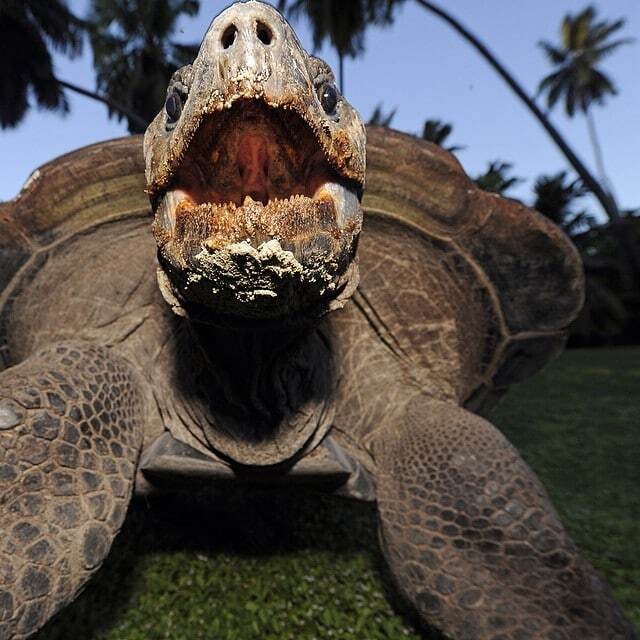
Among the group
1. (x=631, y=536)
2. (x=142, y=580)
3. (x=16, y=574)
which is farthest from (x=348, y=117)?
(x=631, y=536)

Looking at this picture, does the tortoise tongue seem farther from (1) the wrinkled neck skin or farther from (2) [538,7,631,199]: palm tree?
(2) [538,7,631,199]: palm tree

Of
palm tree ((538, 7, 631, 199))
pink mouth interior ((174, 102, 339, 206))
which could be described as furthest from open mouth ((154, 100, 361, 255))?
palm tree ((538, 7, 631, 199))

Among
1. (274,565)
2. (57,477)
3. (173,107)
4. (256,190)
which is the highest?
(173,107)

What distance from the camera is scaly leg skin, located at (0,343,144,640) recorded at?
1229 millimetres

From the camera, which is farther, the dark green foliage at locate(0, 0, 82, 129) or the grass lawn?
the dark green foliage at locate(0, 0, 82, 129)

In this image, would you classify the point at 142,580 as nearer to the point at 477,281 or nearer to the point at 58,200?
the point at 58,200

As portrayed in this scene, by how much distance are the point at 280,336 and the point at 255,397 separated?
0.89 feet

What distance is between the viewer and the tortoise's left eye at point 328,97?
1.12m

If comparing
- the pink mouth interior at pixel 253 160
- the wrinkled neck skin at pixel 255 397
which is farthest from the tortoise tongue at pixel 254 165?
the wrinkled neck skin at pixel 255 397

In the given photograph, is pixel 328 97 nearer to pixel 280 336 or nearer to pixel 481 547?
pixel 280 336

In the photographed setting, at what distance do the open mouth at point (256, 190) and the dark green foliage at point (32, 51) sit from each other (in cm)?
2195

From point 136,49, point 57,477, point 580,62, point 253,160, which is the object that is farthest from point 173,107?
point 580,62

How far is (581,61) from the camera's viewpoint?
114ft

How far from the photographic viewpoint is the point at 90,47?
2105 centimetres
